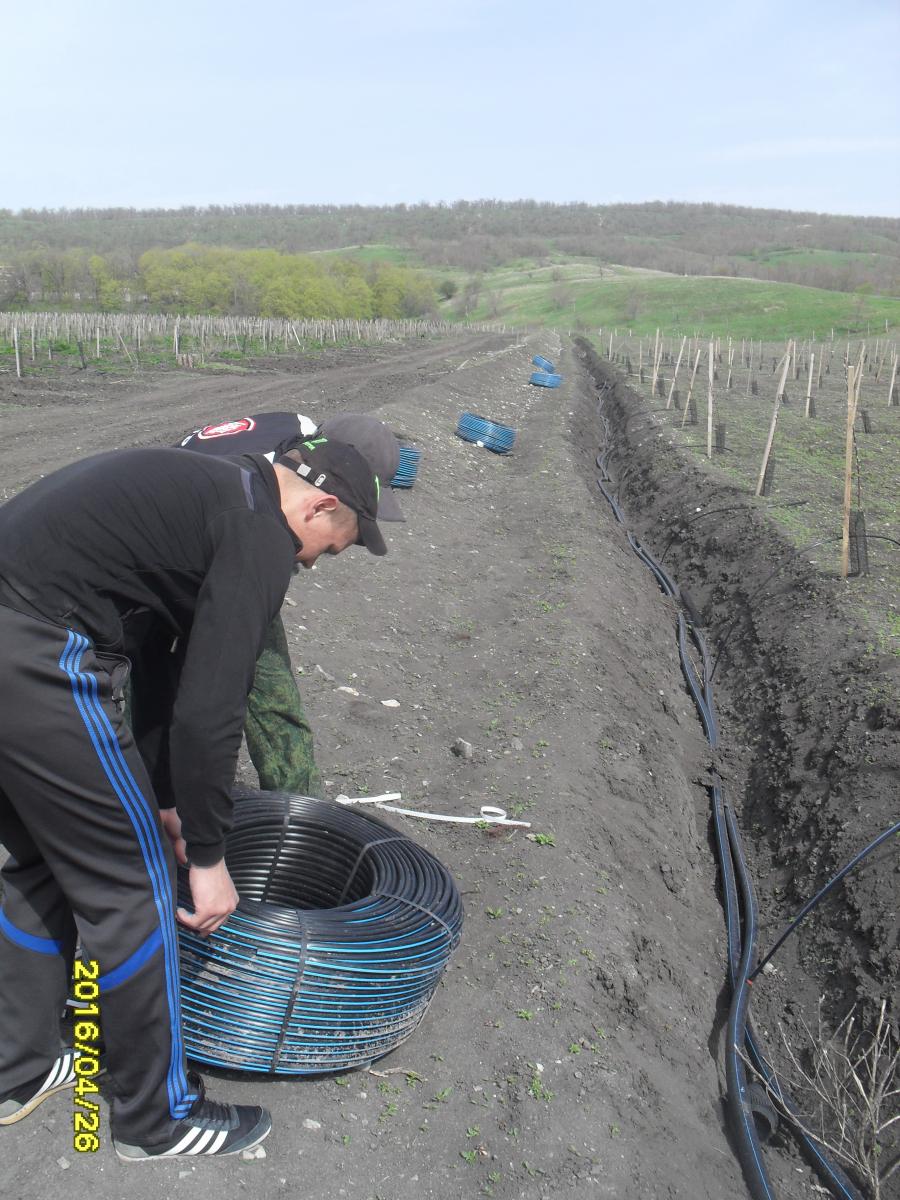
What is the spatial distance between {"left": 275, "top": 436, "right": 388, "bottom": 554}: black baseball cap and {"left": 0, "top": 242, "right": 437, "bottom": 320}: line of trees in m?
65.9

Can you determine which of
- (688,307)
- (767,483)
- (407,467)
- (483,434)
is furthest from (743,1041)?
(688,307)

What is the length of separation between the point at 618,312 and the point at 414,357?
173ft

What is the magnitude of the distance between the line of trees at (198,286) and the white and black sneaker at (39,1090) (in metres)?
66.1

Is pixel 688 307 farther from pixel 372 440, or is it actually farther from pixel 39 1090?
pixel 39 1090

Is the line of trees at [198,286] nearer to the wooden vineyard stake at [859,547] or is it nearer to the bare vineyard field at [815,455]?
the bare vineyard field at [815,455]

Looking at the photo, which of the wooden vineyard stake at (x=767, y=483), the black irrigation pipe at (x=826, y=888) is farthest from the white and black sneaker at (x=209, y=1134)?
the wooden vineyard stake at (x=767, y=483)

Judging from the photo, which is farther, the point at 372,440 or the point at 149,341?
the point at 149,341

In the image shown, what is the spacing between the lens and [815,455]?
16.4 meters

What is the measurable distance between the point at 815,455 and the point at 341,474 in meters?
15.5

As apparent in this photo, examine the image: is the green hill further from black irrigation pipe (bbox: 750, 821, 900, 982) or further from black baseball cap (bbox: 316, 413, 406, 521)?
black baseball cap (bbox: 316, 413, 406, 521)

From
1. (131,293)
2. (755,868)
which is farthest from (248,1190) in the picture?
(131,293)

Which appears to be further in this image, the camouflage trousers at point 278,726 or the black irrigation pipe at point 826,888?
the black irrigation pipe at point 826,888

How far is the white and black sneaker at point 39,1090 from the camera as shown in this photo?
2.64m
